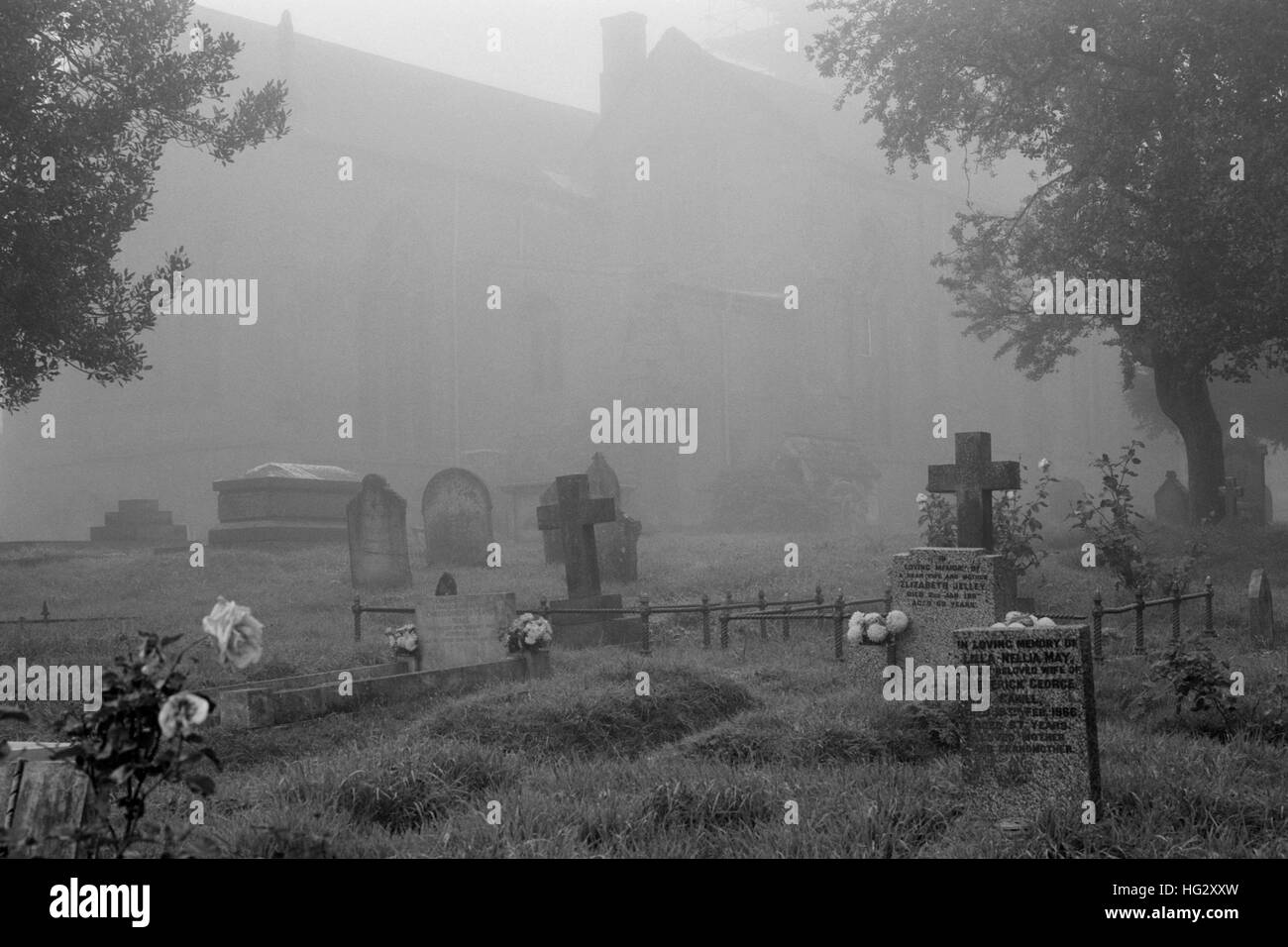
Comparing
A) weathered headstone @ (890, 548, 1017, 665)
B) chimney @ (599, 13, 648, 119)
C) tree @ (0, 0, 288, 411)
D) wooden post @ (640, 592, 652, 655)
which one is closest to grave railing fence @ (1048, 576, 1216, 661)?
weathered headstone @ (890, 548, 1017, 665)

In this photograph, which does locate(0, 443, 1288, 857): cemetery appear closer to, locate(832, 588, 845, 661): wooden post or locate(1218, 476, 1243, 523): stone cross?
locate(832, 588, 845, 661): wooden post

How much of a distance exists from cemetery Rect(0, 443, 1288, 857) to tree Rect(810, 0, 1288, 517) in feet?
16.5

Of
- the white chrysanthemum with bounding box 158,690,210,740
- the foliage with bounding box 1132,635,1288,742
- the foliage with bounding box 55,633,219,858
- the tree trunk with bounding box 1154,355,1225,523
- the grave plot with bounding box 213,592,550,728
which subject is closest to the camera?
the white chrysanthemum with bounding box 158,690,210,740

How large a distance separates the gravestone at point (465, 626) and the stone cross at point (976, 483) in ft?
16.8

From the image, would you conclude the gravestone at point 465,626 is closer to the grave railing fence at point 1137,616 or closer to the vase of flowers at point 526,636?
the vase of flowers at point 526,636

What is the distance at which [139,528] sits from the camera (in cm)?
2588

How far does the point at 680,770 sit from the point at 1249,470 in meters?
27.5

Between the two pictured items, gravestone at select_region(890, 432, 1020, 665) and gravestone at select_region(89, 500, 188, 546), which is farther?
gravestone at select_region(89, 500, 188, 546)

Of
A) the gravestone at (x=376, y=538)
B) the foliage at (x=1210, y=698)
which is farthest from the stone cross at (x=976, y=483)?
the gravestone at (x=376, y=538)

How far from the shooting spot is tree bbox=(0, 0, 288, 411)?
13.7m

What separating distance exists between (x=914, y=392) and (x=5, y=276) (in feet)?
121

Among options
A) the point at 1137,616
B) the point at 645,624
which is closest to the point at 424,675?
the point at 645,624

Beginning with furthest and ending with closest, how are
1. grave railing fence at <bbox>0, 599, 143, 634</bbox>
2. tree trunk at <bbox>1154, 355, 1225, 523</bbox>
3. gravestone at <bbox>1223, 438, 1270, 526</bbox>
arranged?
gravestone at <bbox>1223, 438, 1270, 526</bbox> < tree trunk at <bbox>1154, 355, 1225, 523</bbox> < grave railing fence at <bbox>0, 599, 143, 634</bbox>
